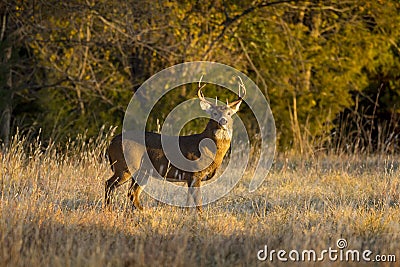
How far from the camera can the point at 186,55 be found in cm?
1659

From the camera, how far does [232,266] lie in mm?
5762

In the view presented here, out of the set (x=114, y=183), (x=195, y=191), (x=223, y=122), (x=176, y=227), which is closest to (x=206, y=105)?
(x=223, y=122)

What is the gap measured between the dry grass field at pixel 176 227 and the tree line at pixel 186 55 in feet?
15.0

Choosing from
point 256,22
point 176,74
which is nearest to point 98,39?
point 176,74

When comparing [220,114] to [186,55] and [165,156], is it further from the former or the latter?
[186,55]

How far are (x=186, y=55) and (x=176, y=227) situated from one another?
10049 millimetres

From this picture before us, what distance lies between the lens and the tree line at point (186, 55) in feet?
50.8

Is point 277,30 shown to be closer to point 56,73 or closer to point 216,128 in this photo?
point 56,73

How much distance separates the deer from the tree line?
4.94 meters

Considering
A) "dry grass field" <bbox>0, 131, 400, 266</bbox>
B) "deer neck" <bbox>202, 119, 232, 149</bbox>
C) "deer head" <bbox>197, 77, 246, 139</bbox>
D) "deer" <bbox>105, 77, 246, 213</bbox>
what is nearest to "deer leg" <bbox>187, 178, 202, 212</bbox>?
"deer" <bbox>105, 77, 246, 213</bbox>

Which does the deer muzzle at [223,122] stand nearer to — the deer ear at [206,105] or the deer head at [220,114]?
the deer head at [220,114]

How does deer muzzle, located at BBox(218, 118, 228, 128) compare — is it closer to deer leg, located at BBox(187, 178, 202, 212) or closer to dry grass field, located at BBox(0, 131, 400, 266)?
deer leg, located at BBox(187, 178, 202, 212)

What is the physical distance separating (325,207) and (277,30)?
1173cm

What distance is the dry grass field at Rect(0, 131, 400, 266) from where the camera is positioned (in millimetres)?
5820
